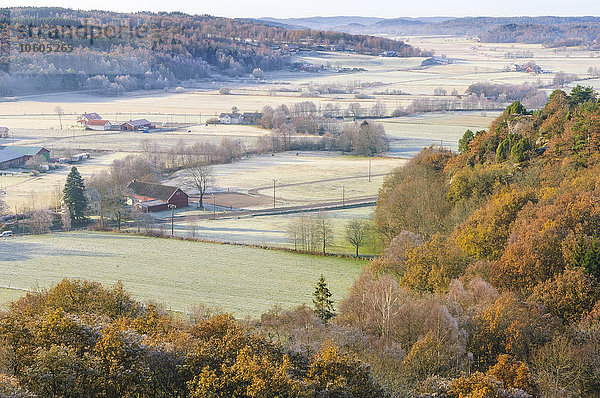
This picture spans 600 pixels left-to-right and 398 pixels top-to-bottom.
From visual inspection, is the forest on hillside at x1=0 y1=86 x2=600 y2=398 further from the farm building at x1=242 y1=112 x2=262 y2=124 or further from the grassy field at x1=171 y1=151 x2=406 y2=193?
the farm building at x1=242 y1=112 x2=262 y2=124

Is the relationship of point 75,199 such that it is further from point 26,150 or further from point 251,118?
point 251,118

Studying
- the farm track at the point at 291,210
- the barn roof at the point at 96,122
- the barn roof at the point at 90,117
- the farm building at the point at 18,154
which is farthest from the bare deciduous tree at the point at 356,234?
the barn roof at the point at 90,117

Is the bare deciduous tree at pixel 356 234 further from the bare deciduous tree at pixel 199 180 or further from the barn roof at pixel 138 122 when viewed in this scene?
the barn roof at pixel 138 122

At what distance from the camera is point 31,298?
55.6 feet

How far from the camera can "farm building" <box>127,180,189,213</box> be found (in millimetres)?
41578

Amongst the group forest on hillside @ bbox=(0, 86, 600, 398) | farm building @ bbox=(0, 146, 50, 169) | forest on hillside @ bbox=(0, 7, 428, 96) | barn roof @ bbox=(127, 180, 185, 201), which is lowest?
barn roof @ bbox=(127, 180, 185, 201)

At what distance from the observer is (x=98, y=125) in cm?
7275

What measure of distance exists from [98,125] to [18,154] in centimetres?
1853

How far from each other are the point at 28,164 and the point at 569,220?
144ft

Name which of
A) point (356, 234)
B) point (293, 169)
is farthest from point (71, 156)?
point (356, 234)

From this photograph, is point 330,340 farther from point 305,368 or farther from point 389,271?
point 389,271

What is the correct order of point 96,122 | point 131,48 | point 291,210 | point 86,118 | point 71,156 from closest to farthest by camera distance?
point 291,210, point 71,156, point 96,122, point 86,118, point 131,48

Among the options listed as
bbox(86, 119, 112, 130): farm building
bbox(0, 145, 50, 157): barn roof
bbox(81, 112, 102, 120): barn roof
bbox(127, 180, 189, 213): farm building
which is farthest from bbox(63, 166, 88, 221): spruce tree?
bbox(81, 112, 102, 120): barn roof

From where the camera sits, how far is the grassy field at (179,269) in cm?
2380
